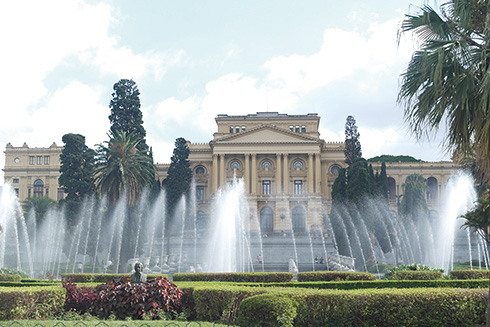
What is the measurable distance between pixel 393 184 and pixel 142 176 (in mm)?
46750

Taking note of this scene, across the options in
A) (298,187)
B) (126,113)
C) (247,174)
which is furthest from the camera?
(298,187)

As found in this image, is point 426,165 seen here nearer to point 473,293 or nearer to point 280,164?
point 280,164

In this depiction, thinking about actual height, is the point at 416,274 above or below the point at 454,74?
below

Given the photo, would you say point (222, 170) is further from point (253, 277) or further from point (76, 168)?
point (253, 277)

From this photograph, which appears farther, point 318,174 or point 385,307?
point 318,174

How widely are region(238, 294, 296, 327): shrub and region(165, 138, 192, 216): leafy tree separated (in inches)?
1888

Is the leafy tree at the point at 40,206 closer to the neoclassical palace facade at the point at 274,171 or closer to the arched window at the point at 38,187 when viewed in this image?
the neoclassical palace facade at the point at 274,171

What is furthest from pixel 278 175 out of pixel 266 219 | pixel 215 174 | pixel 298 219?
pixel 215 174

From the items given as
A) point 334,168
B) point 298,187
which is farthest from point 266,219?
point 334,168

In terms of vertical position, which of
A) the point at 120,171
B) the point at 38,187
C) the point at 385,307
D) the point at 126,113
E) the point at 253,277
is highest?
the point at 126,113

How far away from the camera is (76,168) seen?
4747cm

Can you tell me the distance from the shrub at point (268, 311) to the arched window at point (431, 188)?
215ft

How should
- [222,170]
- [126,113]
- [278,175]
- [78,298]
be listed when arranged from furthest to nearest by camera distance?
1. [222,170]
2. [278,175]
3. [126,113]
4. [78,298]

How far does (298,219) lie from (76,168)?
3012 centimetres
